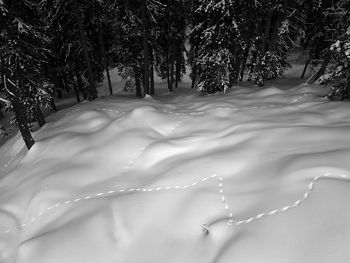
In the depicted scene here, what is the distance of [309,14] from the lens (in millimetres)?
23484

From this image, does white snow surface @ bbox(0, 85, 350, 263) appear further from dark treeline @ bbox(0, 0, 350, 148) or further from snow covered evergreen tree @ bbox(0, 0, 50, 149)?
dark treeline @ bbox(0, 0, 350, 148)

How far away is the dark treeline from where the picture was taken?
42.0ft

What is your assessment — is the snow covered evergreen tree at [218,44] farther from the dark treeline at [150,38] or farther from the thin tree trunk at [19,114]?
the thin tree trunk at [19,114]

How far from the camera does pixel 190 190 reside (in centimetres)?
715

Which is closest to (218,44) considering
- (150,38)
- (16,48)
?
(150,38)

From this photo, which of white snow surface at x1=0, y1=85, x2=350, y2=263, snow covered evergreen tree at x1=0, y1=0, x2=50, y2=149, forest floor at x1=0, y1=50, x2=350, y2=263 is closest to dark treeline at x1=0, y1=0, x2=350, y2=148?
snow covered evergreen tree at x1=0, y1=0, x2=50, y2=149

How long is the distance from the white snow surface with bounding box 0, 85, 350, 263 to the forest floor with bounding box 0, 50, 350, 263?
3 cm

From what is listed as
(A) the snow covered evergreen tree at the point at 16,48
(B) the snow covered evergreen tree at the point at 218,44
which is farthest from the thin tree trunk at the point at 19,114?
(B) the snow covered evergreen tree at the point at 218,44

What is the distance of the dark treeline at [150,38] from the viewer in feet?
42.0

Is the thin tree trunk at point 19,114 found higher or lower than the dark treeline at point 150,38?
lower

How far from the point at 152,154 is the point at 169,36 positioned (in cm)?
1865

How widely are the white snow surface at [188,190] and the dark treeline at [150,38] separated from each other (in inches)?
161

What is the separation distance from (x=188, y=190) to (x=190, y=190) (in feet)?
0.18

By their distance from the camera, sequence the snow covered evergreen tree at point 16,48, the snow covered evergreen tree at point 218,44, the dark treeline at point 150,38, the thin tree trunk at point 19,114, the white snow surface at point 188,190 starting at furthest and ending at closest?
the snow covered evergreen tree at point 218,44
the thin tree trunk at point 19,114
the dark treeline at point 150,38
the snow covered evergreen tree at point 16,48
the white snow surface at point 188,190
